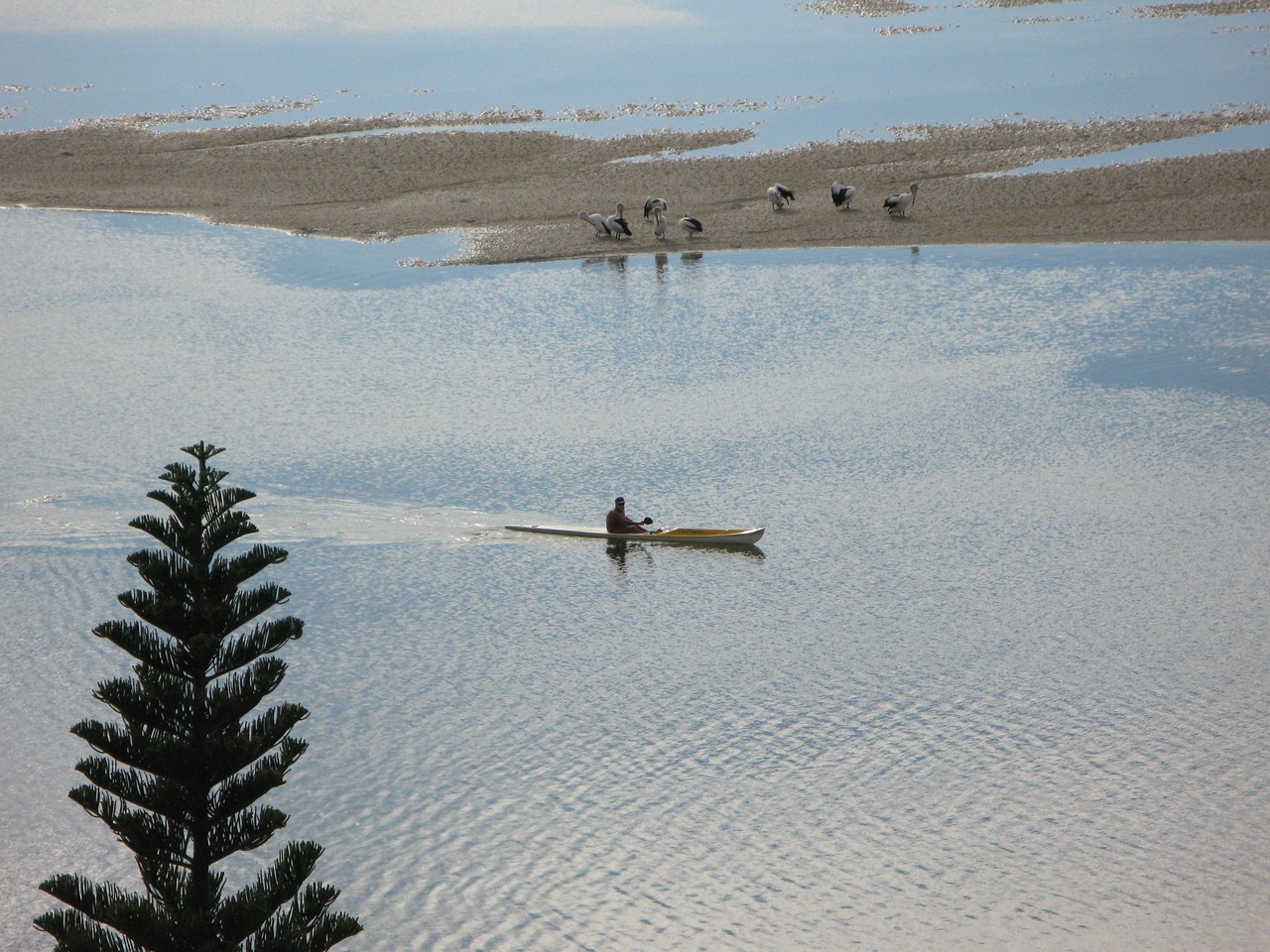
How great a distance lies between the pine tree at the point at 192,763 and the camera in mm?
10406

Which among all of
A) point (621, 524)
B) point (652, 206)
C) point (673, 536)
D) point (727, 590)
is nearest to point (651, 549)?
point (673, 536)

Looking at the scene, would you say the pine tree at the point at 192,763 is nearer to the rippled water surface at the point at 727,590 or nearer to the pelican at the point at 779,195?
the rippled water surface at the point at 727,590

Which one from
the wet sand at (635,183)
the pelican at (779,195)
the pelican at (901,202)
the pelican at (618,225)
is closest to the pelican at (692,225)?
the wet sand at (635,183)

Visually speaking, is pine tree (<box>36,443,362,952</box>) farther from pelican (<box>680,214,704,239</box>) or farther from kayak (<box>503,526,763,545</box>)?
pelican (<box>680,214,704,239</box>)

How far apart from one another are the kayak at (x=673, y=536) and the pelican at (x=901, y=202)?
1882 centimetres

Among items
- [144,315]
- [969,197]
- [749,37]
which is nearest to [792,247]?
[969,197]

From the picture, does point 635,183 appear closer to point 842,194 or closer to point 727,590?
point 842,194

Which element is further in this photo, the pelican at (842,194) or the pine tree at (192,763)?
the pelican at (842,194)

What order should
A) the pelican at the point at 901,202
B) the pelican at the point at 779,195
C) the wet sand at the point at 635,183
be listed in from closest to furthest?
the wet sand at the point at 635,183 < the pelican at the point at 901,202 < the pelican at the point at 779,195

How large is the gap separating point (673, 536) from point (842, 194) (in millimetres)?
19454

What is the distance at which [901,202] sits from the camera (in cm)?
3659

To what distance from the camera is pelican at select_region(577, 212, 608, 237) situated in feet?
122

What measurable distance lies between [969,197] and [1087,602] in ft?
70.2

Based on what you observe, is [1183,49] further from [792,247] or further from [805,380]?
[805,380]
